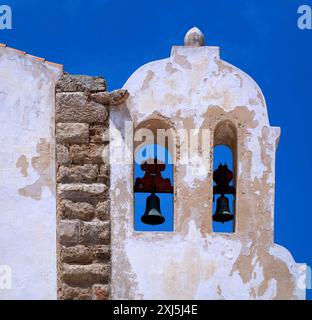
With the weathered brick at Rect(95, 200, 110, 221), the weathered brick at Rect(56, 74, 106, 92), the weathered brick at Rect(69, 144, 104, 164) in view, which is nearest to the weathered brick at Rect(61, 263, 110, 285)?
the weathered brick at Rect(95, 200, 110, 221)

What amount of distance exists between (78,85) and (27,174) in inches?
38.3

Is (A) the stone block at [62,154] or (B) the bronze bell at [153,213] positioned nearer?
(A) the stone block at [62,154]

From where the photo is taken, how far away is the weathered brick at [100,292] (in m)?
6.61

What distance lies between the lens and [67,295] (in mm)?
6617

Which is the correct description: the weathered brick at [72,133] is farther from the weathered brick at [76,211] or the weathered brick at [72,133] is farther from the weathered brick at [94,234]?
the weathered brick at [94,234]

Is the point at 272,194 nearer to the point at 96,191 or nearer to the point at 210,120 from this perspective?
the point at 210,120

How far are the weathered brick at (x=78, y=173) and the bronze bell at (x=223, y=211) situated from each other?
122 cm

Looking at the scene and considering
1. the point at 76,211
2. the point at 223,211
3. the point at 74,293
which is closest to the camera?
the point at 74,293

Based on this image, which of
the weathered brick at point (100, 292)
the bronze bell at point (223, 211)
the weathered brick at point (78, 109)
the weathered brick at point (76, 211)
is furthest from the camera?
the bronze bell at point (223, 211)

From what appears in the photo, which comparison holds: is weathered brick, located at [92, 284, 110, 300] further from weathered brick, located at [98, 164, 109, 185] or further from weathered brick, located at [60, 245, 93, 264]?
weathered brick, located at [98, 164, 109, 185]

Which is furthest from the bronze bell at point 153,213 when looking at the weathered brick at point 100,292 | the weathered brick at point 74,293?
the weathered brick at point 74,293

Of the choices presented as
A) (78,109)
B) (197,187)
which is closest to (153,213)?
(197,187)

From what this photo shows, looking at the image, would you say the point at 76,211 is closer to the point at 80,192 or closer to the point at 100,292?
the point at 80,192

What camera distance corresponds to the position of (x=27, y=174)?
683cm
